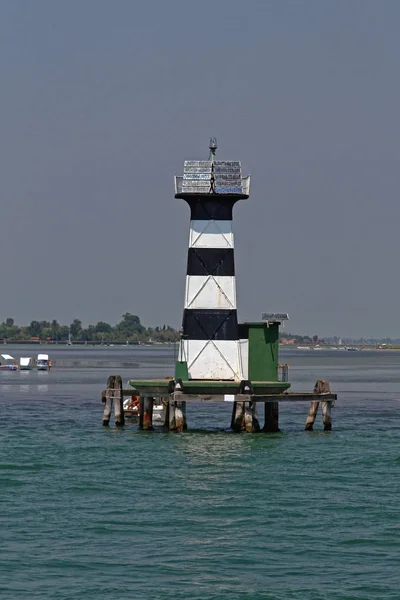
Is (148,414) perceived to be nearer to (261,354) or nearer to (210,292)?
(261,354)

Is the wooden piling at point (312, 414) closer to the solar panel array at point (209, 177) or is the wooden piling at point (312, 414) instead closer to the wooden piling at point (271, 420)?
the wooden piling at point (271, 420)

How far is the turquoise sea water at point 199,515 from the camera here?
23422 mm

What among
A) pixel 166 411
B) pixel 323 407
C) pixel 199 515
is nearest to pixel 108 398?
pixel 166 411

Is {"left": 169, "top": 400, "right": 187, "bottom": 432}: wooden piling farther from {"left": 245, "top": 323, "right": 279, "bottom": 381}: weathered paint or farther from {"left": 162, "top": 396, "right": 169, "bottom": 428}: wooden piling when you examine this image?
Answer: {"left": 162, "top": 396, "right": 169, "bottom": 428}: wooden piling

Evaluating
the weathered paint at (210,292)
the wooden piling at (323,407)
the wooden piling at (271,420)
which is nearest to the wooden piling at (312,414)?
the wooden piling at (323,407)

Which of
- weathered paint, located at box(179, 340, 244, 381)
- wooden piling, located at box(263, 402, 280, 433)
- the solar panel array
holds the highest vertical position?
the solar panel array

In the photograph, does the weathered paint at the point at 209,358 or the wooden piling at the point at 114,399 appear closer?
the weathered paint at the point at 209,358

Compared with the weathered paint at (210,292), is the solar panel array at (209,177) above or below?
above

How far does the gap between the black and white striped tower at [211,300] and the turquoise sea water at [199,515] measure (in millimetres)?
3304

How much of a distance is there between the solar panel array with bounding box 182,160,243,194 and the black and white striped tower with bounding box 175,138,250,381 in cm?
21

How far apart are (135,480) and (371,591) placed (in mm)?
13602

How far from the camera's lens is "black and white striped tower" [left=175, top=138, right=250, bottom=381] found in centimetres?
4838

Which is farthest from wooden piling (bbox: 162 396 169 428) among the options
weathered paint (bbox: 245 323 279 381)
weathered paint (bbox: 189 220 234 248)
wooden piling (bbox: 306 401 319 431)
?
weathered paint (bbox: 189 220 234 248)

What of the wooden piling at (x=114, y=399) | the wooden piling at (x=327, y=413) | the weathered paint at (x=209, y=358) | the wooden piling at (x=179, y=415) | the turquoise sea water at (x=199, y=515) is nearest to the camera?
the turquoise sea water at (x=199, y=515)
